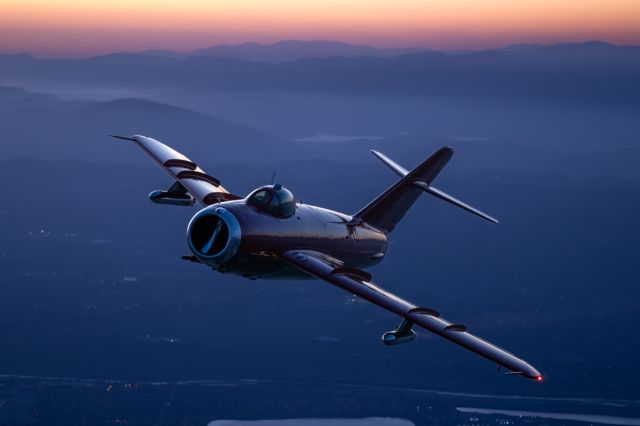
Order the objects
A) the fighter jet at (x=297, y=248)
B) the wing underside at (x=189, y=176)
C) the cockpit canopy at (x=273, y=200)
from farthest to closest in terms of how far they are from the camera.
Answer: the wing underside at (x=189, y=176) < the cockpit canopy at (x=273, y=200) < the fighter jet at (x=297, y=248)

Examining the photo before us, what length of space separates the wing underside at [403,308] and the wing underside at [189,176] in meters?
7.50

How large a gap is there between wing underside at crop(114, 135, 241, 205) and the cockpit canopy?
4857mm

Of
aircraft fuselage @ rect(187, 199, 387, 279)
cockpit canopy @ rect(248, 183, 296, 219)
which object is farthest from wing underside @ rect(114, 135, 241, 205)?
aircraft fuselage @ rect(187, 199, 387, 279)

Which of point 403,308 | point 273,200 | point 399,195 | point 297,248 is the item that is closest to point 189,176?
point 273,200

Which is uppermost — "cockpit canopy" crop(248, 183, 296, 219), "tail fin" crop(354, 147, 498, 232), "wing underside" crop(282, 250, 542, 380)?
"cockpit canopy" crop(248, 183, 296, 219)

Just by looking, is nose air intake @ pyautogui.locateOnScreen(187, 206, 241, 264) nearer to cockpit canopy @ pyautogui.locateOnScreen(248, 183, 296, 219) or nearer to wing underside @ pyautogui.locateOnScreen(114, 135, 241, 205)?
cockpit canopy @ pyautogui.locateOnScreen(248, 183, 296, 219)

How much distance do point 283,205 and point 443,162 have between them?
16186 millimetres

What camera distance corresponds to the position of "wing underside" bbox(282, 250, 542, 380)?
39656 millimetres

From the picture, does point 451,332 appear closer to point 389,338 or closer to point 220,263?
point 389,338

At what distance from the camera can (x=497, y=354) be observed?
132 ft

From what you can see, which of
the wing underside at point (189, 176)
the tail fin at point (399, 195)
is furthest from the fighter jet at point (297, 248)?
the tail fin at point (399, 195)

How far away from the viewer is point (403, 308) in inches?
1734

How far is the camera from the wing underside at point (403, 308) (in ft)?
130

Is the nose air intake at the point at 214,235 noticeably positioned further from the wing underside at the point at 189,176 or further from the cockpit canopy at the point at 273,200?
the wing underside at the point at 189,176
